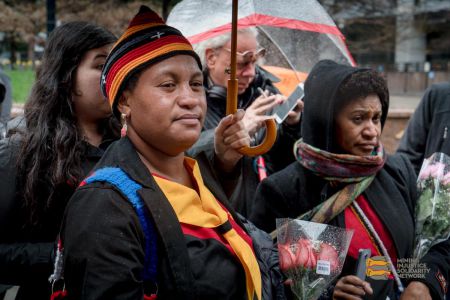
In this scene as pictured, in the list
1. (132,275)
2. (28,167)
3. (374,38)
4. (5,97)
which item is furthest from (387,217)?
(374,38)

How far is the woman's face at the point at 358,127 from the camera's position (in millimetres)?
2965

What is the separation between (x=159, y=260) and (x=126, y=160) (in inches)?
15.0

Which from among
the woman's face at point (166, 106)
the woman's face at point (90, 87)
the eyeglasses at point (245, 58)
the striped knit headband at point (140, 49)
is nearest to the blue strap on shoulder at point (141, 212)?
the woman's face at point (166, 106)

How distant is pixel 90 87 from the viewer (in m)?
2.73

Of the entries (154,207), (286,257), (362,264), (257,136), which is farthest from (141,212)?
(257,136)

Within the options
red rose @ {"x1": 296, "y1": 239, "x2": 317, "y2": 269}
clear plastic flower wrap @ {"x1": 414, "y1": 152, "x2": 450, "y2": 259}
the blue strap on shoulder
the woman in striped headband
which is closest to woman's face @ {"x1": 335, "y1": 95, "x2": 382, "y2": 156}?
clear plastic flower wrap @ {"x1": 414, "y1": 152, "x2": 450, "y2": 259}

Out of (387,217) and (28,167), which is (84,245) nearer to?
(28,167)

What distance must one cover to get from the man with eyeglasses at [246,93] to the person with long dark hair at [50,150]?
1.13m

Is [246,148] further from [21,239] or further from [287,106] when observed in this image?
[287,106]

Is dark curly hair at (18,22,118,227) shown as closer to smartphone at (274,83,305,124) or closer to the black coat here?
the black coat

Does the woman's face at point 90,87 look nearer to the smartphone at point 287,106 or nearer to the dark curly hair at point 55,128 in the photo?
the dark curly hair at point 55,128

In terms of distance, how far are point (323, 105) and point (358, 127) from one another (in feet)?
0.70

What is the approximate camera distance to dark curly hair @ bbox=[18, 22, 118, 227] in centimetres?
255

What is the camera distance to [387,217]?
2865mm
